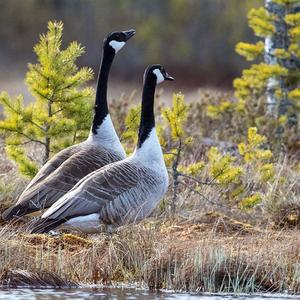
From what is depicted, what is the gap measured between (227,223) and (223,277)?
2.87m

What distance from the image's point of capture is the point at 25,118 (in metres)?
12.5

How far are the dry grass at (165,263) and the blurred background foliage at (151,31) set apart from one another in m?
15.5

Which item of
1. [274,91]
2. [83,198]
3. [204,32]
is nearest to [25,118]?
[83,198]

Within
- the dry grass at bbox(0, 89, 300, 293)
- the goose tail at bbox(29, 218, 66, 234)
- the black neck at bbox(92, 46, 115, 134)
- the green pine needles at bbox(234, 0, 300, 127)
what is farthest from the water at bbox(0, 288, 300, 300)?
the green pine needles at bbox(234, 0, 300, 127)

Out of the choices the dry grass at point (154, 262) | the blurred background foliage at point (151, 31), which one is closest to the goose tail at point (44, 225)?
the dry grass at point (154, 262)

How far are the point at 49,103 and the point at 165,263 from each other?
384 cm

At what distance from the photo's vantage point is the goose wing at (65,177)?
36.0 feet

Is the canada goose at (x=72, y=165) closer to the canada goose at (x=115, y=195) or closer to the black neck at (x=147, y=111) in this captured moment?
the canada goose at (x=115, y=195)

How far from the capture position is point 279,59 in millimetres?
18016

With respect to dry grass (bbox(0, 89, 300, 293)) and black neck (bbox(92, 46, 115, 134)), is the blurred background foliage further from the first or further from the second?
dry grass (bbox(0, 89, 300, 293))

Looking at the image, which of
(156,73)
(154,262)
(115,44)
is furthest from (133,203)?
(115,44)

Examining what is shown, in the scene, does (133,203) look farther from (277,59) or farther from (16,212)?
(277,59)

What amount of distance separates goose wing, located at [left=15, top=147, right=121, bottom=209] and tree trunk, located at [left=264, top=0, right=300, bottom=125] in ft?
21.7

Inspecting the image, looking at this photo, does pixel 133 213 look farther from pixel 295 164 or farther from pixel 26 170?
pixel 295 164
